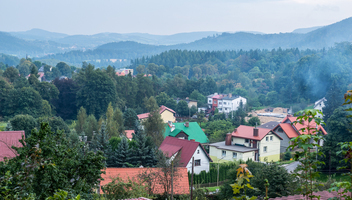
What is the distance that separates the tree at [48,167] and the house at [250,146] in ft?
82.1

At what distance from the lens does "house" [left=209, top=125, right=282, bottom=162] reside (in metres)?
31.4

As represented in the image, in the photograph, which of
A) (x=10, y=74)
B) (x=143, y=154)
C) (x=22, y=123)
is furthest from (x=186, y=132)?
(x=10, y=74)

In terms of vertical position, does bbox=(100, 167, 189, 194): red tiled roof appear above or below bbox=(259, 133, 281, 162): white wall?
above

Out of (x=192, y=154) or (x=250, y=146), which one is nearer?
(x=192, y=154)

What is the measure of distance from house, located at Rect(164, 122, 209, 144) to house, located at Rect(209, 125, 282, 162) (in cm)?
505

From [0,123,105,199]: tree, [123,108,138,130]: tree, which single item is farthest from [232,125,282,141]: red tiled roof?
[0,123,105,199]: tree

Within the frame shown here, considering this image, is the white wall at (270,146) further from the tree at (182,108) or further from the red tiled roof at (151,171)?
the tree at (182,108)

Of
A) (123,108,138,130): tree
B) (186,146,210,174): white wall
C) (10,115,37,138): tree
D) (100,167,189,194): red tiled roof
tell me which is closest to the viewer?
(100,167,189,194): red tiled roof

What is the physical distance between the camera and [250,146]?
3259 cm

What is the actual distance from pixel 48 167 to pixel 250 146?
28.5m

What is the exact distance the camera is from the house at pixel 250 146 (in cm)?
3142

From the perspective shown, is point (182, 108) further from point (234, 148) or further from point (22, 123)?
point (22, 123)

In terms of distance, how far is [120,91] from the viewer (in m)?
60.9

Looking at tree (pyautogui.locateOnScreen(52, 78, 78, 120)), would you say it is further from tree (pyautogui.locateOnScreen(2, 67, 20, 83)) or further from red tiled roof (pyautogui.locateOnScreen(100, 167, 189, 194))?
red tiled roof (pyautogui.locateOnScreen(100, 167, 189, 194))
